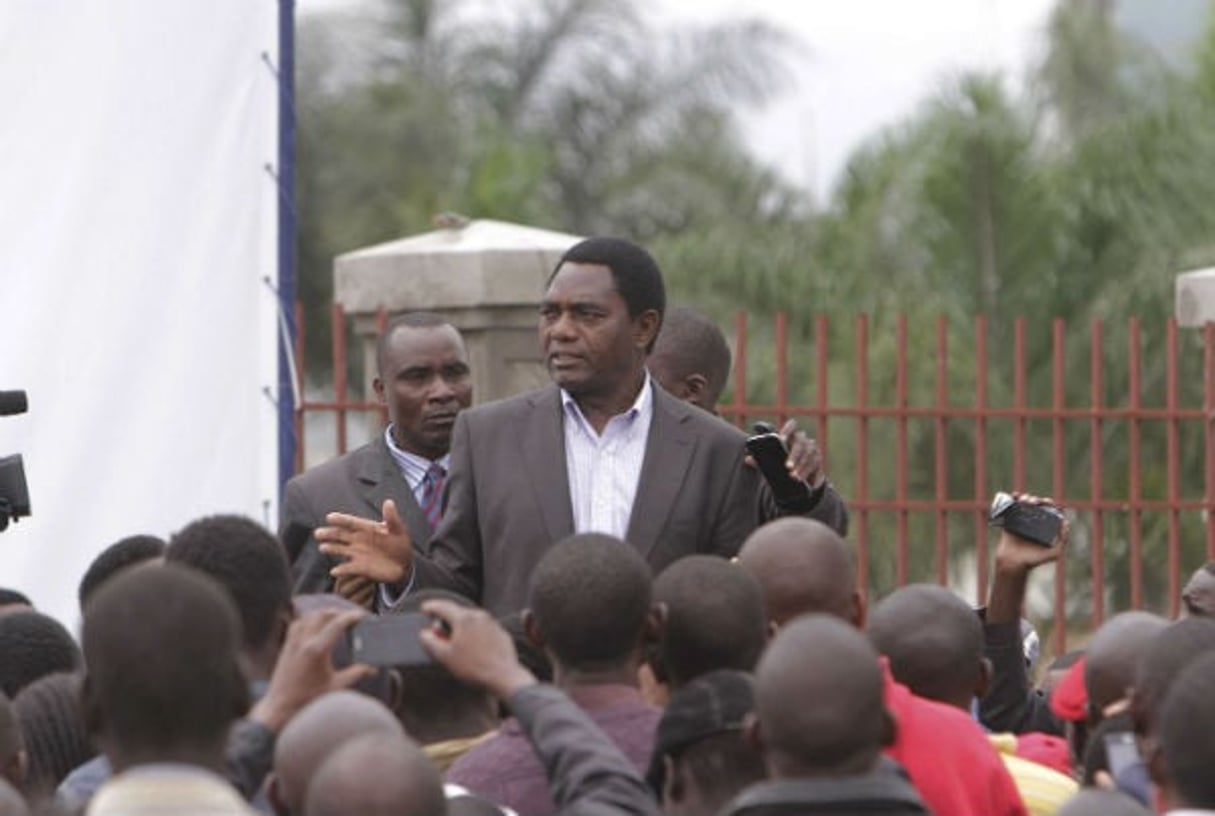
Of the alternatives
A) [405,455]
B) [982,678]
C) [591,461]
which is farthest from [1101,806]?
[405,455]

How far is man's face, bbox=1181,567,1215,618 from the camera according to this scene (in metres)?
5.89

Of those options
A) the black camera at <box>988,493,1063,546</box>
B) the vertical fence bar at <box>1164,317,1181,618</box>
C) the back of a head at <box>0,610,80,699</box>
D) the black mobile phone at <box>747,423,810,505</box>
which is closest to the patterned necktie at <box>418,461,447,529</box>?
the black mobile phone at <box>747,423,810,505</box>

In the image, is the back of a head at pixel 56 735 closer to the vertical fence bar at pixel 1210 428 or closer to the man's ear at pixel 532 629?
the man's ear at pixel 532 629

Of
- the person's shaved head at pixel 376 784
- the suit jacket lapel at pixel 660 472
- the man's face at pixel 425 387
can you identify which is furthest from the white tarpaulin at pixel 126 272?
the person's shaved head at pixel 376 784

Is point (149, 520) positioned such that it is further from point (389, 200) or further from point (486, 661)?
point (389, 200)

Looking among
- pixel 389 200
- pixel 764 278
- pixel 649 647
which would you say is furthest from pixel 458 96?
pixel 649 647

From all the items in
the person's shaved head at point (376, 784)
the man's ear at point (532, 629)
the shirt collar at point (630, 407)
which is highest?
the shirt collar at point (630, 407)

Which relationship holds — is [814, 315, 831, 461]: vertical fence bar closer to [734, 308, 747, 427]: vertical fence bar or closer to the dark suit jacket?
[734, 308, 747, 427]: vertical fence bar

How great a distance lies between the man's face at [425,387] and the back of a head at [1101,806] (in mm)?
3592

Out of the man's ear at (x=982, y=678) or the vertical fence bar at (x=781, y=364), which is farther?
the vertical fence bar at (x=781, y=364)

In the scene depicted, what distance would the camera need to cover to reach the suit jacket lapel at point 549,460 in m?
5.89

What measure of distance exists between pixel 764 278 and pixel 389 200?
9762 mm

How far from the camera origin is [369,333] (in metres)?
9.38

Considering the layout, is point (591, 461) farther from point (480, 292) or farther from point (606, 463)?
point (480, 292)
